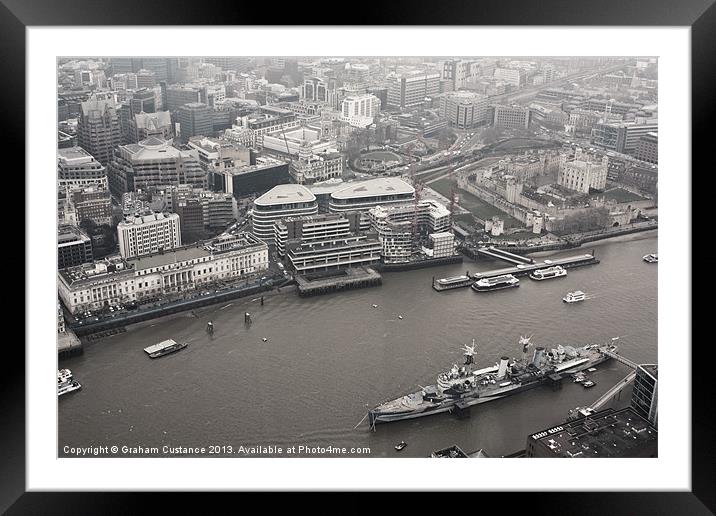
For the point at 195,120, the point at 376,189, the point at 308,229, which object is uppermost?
the point at 195,120

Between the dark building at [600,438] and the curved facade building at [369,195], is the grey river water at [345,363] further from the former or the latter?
the curved facade building at [369,195]

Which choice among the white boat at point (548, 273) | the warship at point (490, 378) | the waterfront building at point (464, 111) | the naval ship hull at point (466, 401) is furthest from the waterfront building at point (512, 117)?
the naval ship hull at point (466, 401)

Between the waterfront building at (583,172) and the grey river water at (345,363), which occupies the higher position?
the waterfront building at (583,172)

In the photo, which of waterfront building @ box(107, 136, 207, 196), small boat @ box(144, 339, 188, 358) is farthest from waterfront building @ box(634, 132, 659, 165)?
waterfront building @ box(107, 136, 207, 196)

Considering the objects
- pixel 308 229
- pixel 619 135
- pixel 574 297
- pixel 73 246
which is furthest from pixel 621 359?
pixel 73 246

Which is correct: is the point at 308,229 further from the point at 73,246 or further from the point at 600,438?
the point at 600,438

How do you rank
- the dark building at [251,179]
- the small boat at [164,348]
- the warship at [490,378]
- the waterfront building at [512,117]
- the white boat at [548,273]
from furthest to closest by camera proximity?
the waterfront building at [512,117] → the dark building at [251,179] → the white boat at [548,273] → the small boat at [164,348] → the warship at [490,378]
